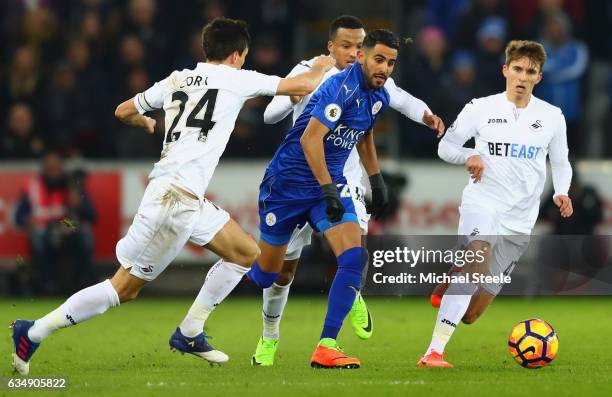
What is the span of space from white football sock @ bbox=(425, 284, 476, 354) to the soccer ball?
399 mm

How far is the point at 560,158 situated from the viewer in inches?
384

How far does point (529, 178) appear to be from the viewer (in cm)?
965

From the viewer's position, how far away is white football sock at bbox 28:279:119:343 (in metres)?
8.62

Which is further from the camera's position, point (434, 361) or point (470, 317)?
point (470, 317)

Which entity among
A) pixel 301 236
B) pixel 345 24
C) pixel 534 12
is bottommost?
pixel 301 236

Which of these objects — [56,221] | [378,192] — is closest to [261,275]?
Answer: [378,192]

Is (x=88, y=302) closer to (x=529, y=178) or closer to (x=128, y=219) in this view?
(x=529, y=178)

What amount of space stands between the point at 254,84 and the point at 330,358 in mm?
1842

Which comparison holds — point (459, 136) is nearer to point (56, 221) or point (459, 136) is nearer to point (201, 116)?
point (201, 116)

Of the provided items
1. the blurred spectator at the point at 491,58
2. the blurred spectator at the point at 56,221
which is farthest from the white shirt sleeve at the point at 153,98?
the blurred spectator at the point at 491,58

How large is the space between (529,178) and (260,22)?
8.33 m

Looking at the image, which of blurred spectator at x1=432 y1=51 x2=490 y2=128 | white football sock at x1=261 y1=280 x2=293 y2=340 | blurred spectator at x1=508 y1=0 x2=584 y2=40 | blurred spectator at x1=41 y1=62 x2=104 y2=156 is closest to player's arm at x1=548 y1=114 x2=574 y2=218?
white football sock at x1=261 y1=280 x2=293 y2=340

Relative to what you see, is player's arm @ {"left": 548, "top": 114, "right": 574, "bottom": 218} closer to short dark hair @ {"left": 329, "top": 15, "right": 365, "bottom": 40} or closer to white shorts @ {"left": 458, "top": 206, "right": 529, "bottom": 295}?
white shorts @ {"left": 458, "top": 206, "right": 529, "bottom": 295}

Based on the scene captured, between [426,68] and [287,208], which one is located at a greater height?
[426,68]
